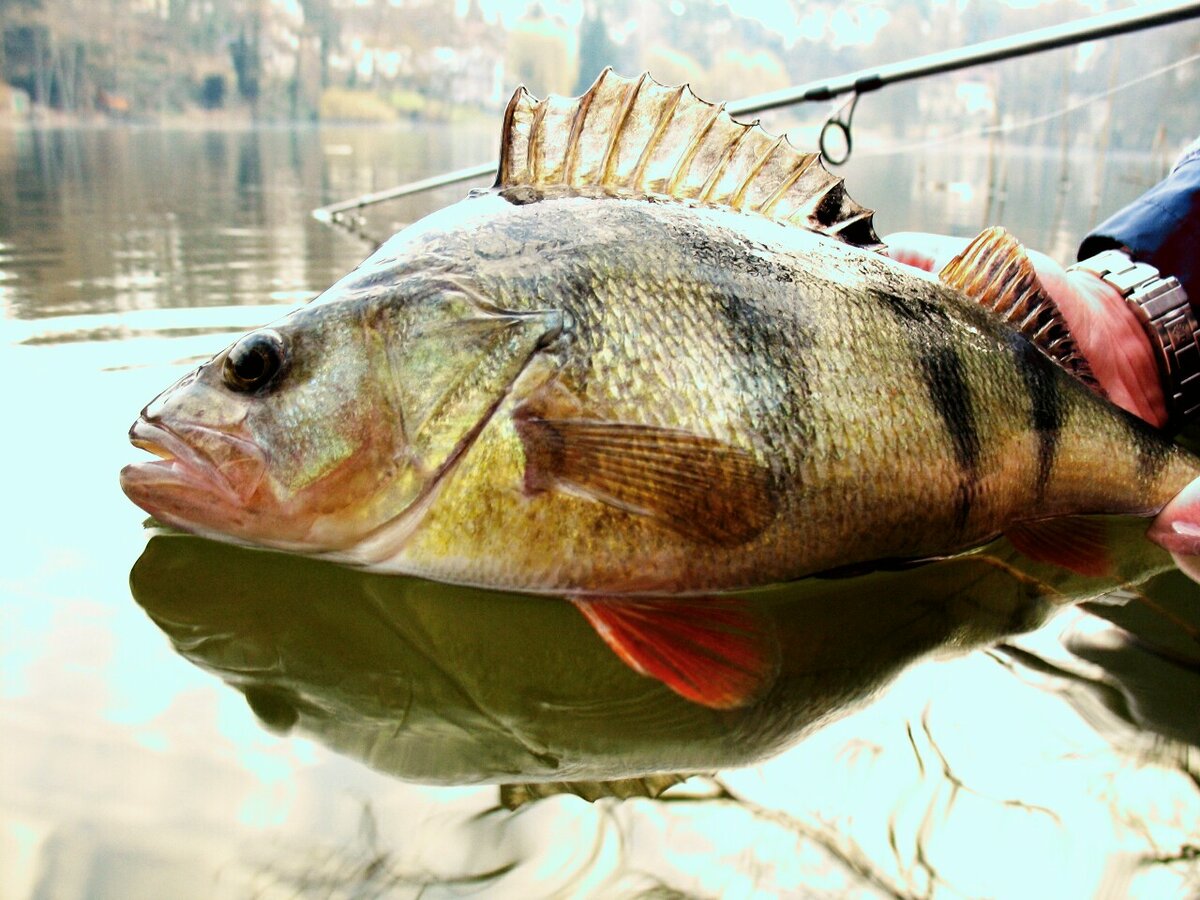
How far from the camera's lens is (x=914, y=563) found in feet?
7.68

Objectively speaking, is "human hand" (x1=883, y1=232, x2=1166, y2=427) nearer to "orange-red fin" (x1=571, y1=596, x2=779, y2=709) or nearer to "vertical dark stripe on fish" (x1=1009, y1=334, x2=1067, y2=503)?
"vertical dark stripe on fish" (x1=1009, y1=334, x2=1067, y2=503)

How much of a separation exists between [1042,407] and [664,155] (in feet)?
3.77

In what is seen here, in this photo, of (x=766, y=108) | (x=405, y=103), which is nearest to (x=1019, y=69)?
(x=405, y=103)

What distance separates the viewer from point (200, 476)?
6.51ft

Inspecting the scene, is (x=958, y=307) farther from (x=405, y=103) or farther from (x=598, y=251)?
(x=405, y=103)

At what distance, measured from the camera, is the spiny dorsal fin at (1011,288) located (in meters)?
2.54

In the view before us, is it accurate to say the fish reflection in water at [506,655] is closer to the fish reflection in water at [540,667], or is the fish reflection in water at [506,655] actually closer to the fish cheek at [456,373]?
the fish reflection in water at [540,667]

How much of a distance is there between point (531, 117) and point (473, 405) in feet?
2.95

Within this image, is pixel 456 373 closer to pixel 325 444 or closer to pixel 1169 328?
pixel 325 444

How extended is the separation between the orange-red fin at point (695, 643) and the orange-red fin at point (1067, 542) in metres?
0.83

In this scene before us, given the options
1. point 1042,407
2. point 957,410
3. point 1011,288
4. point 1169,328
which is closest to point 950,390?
point 957,410

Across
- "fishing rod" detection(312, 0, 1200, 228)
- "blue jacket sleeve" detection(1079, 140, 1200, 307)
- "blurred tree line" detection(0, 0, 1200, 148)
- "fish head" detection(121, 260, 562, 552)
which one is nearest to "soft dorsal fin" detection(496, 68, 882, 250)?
"fish head" detection(121, 260, 562, 552)

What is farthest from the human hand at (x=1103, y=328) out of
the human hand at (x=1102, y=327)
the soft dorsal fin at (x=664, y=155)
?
the soft dorsal fin at (x=664, y=155)

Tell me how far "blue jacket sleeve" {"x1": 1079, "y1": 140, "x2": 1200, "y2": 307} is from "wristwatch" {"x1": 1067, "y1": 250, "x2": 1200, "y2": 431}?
6 centimetres
